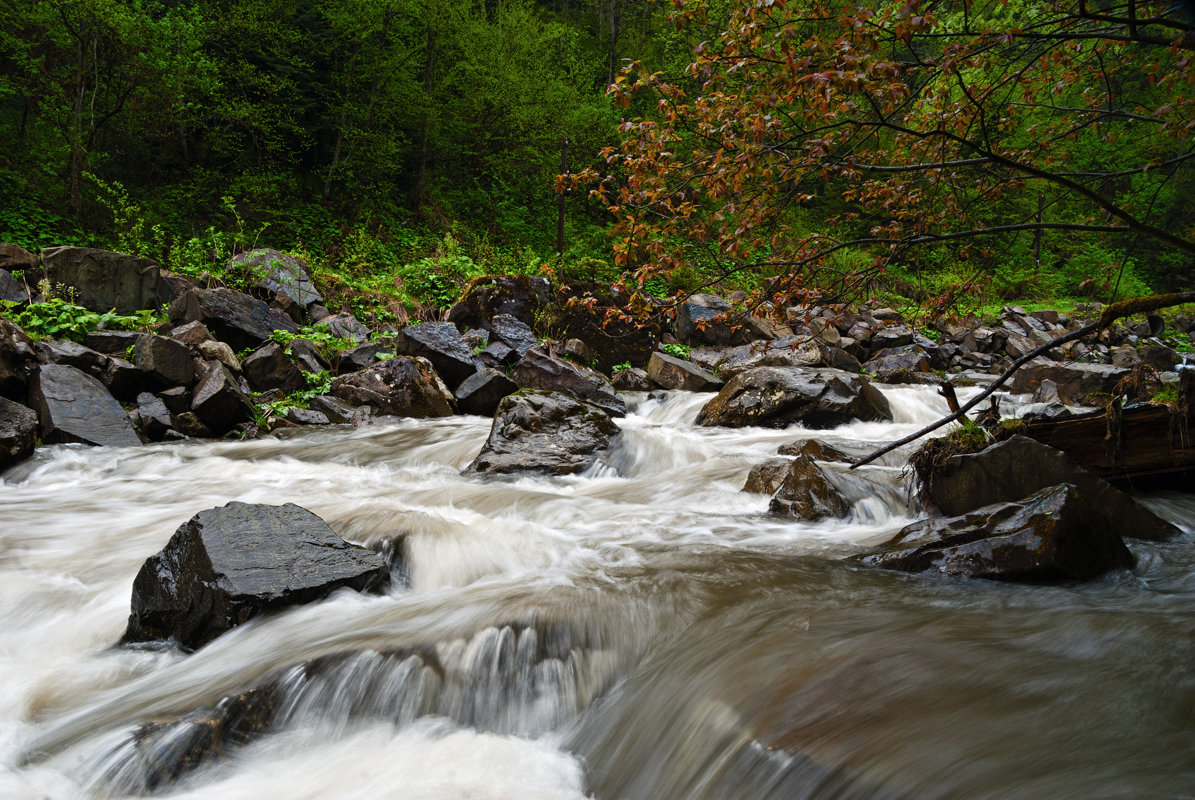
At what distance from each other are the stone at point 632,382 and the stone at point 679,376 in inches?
5.2

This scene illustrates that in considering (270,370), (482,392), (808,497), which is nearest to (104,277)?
(270,370)

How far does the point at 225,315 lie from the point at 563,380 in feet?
18.3

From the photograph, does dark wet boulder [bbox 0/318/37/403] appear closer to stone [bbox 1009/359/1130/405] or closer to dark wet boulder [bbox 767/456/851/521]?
dark wet boulder [bbox 767/456/851/521]

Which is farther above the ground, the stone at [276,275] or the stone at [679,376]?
the stone at [276,275]

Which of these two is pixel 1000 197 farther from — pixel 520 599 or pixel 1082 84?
pixel 520 599

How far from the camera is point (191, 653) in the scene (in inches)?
138

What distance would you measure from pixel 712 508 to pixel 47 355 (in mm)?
8294

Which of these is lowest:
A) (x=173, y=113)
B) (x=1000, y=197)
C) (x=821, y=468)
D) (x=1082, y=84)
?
(x=821, y=468)

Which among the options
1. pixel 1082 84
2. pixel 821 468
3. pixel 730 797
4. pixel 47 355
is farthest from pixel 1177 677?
pixel 47 355

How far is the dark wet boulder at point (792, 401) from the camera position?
9750mm

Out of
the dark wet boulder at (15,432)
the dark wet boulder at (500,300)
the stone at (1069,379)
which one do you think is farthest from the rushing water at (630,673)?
the dark wet boulder at (500,300)

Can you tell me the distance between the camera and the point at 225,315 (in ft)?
36.1

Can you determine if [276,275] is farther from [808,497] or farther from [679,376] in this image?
[808,497]

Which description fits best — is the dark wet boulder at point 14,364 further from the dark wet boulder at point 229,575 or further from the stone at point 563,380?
the stone at point 563,380
